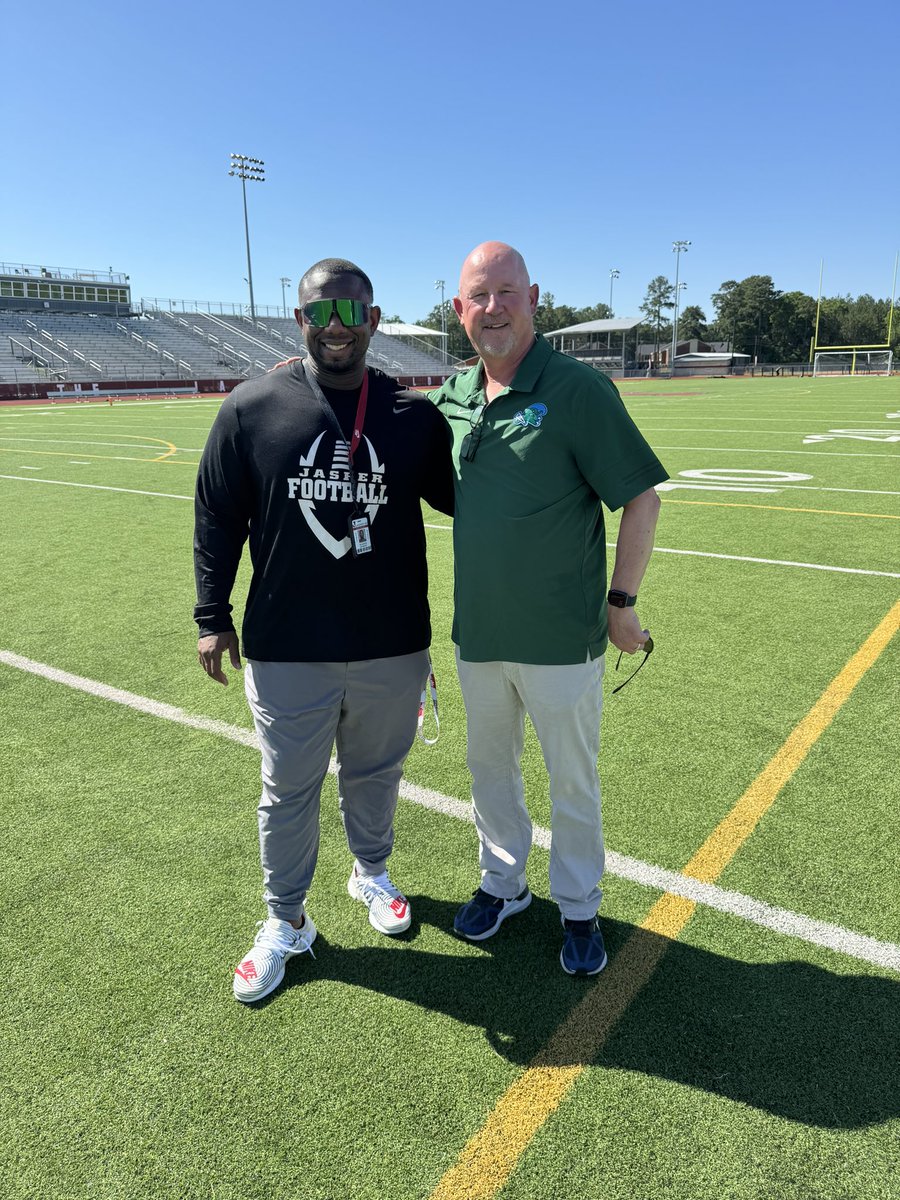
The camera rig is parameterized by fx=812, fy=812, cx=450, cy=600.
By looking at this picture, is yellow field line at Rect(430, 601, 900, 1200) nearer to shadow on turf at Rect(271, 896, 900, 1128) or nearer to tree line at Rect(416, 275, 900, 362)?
shadow on turf at Rect(271, 896, 900, 1128)

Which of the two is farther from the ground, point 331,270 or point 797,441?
point 331,270

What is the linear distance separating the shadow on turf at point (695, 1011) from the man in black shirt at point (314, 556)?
24 cm

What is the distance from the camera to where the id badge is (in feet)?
7.77

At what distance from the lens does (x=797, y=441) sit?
591 inches

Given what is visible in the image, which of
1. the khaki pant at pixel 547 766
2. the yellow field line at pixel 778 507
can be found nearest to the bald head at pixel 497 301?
the khaki pant at pixel 547 766

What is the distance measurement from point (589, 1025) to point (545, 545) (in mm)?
1351

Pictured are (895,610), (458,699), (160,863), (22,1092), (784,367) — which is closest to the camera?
(22,1092)

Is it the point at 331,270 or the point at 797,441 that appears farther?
the point at 797,441

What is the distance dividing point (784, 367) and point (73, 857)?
75621 mm

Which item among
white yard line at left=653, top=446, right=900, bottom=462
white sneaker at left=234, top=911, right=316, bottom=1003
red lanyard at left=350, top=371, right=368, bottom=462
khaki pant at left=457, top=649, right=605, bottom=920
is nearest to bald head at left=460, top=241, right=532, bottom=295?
red lanyard at left=350, top=371, right=368, bottom=462

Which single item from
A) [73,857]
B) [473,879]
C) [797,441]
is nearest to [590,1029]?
[473,879]

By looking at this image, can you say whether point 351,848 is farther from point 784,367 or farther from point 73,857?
point 784,367

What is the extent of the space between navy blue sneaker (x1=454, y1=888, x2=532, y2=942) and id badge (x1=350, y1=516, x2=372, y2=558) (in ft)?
4.02

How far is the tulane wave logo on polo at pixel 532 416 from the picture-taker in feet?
7.49
